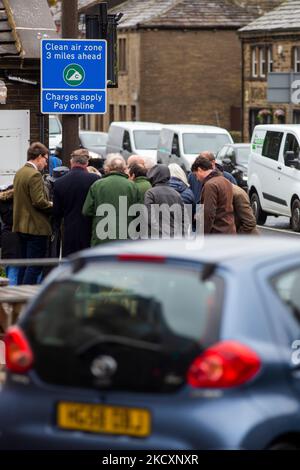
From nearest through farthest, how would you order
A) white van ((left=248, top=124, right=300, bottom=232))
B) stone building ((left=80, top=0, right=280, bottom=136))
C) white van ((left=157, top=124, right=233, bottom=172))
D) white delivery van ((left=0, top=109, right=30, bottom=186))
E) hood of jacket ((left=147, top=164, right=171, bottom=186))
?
hood of jacket ((left=147, top=164, right=171, bottom=186)) → white delivery van ((left=0, top=109, right=30, bottom=186)) → white van ((left=248, top=124, right=300, bottom=232)) → white van ((left=157, top=124, right=233, bottom=172)) → stone building ((left=80, top=0, right=280, bottom=136))

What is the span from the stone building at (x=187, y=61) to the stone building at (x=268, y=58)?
5.65m

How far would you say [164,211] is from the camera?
13602 millimetres

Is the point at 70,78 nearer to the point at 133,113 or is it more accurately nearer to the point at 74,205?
the point at 74,205

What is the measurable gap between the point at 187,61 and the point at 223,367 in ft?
203

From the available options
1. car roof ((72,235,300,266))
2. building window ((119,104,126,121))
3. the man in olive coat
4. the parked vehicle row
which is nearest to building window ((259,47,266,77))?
building window ((119,104,126,121))

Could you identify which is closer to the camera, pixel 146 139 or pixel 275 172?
pixel 275 172

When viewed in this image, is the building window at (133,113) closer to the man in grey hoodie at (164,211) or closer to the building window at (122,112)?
the building window at (122,112)

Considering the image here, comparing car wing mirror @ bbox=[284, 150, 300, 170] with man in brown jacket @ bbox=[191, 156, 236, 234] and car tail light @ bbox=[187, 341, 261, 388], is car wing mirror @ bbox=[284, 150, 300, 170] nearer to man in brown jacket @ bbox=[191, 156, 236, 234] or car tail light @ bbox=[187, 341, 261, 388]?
man in brown jacket @ bbox=[191, 156, 236, 234]

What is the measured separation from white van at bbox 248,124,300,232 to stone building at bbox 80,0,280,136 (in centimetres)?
3775

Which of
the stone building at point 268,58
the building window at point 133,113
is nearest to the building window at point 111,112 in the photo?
the building window at point 133,113

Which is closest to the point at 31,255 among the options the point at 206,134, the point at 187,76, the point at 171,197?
the point at 171,197

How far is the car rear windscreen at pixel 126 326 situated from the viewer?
6.64 m

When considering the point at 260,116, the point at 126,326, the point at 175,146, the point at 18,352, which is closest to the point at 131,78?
the point at 260,116

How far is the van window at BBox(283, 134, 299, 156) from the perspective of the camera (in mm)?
27375
